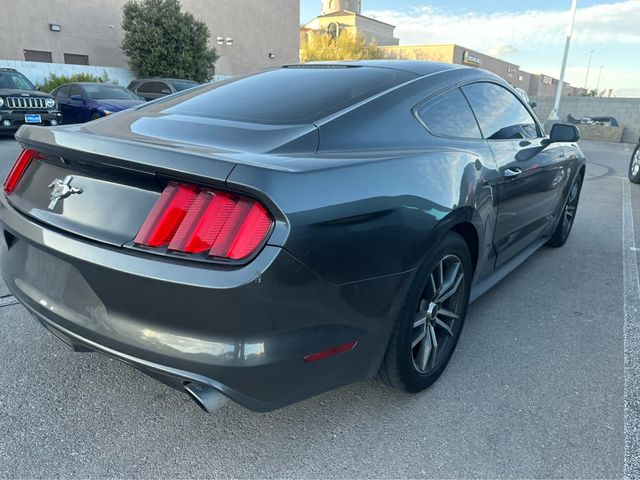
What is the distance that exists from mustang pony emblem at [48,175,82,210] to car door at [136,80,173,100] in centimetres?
1368

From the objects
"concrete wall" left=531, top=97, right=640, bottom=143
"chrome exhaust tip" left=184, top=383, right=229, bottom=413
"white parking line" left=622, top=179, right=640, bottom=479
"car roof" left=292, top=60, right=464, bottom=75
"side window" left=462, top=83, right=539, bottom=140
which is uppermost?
"car roof" left=292, top=60, right=464, bottom=75

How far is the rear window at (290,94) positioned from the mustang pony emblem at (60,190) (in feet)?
2.22

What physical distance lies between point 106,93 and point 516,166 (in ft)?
38.5

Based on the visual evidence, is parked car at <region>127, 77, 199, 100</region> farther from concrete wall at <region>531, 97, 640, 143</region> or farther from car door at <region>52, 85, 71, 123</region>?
concrete wall at <region>531, 97, 640, 143</region>

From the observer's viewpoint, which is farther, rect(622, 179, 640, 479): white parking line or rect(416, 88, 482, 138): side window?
rect(416, 88, 482, 138): side window

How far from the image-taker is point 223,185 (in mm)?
1505

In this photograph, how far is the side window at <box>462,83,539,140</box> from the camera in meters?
2.92

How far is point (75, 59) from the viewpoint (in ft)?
76.2

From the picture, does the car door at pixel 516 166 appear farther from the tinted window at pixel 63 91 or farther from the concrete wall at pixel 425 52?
the concrete wall at pixel 425 52

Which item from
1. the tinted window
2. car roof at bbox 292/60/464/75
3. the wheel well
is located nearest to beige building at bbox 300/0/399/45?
the tinted window

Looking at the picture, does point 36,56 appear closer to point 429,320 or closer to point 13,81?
point 13,81

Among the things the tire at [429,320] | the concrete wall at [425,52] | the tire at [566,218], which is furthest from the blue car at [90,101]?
the concrete wall at [425,52]

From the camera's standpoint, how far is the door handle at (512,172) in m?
2.88

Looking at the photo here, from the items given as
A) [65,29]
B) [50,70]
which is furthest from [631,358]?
[65,29]
